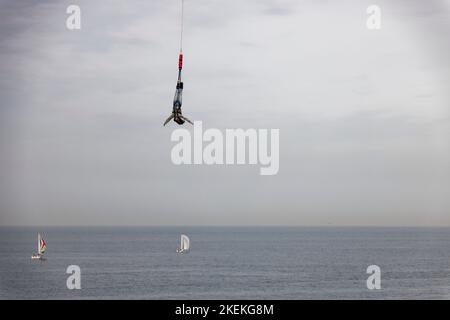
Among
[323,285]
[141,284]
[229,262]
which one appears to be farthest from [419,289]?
[229,262]

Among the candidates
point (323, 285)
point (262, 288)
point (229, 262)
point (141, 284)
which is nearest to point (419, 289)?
point (323, 285)
